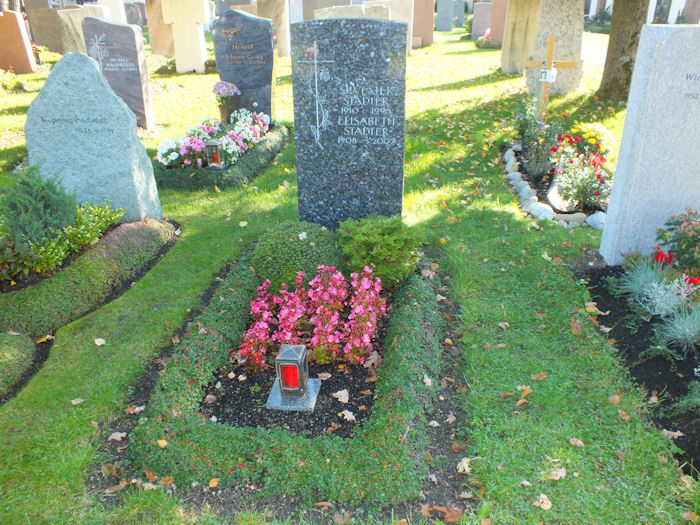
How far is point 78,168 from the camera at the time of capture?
6.15 metres

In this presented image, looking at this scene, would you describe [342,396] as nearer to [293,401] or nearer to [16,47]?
[293,401]

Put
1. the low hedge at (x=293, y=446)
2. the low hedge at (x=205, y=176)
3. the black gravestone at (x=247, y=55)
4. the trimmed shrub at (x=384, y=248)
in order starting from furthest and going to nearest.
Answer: the black gravestone at (x=247, y=55), the low hedge at (x=205, y=176), the trimmed shrub at (x=384, y=248), the low hedge at (x=293, y=446)

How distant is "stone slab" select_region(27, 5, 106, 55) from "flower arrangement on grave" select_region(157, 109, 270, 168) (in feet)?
30.8

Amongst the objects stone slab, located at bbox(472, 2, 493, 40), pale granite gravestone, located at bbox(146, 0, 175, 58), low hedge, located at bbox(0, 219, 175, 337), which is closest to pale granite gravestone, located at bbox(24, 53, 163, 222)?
low hedge, located at bbox(0, 219, 175, 337)

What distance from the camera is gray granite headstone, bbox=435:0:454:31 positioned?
1200 inches

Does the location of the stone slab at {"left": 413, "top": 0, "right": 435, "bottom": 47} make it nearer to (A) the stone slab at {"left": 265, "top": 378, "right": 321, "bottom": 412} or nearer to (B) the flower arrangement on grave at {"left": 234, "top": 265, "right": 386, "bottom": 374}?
(B) the flower arrangement on grave at {"left": 234, "top": 265, "right": 386, "bottom": 374}

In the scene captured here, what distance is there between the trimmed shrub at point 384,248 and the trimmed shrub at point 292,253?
236 mm

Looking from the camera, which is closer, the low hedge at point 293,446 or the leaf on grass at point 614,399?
the low hedge at point 293,446

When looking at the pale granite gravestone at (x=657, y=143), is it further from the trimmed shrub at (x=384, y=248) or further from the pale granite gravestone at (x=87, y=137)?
the pale granite gravestone at (x=87, y=137)

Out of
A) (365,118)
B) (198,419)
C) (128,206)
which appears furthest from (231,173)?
(198,419)

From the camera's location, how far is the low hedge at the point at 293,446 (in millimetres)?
3346

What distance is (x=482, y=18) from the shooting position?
25297 millimetres

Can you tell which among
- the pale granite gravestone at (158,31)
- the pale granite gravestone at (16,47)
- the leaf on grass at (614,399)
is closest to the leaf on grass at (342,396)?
the leaf on grass at (614,399)

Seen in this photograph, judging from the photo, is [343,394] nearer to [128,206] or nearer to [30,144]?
[128,206]
